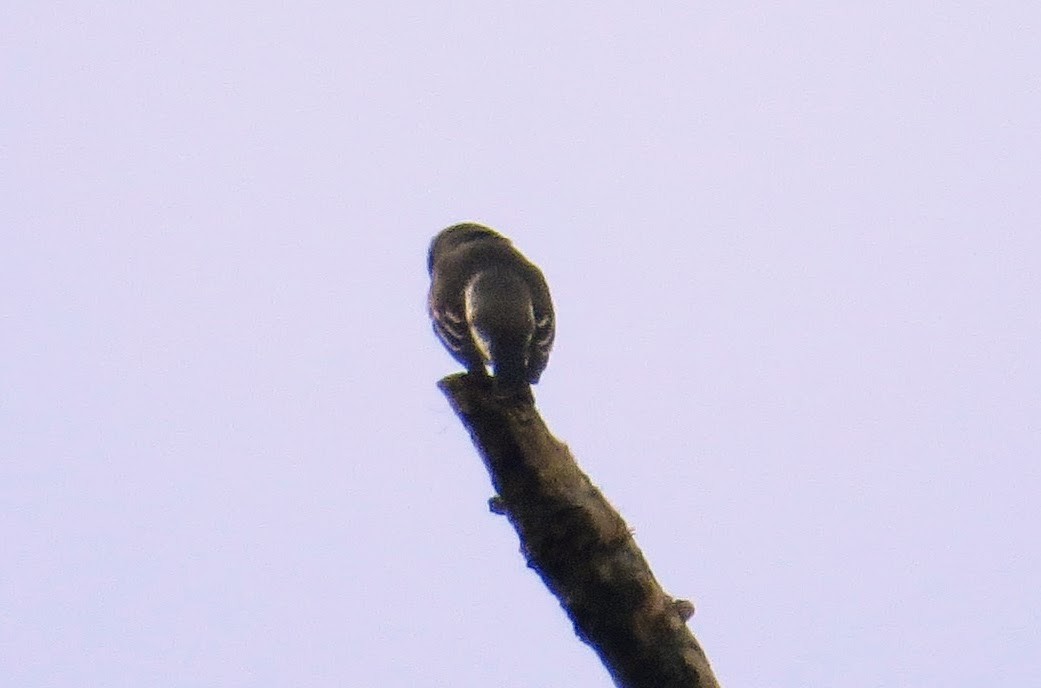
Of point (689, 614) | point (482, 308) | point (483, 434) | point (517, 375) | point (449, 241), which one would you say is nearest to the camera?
point (689, 614)

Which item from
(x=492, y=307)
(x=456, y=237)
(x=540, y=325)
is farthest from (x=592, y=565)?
(x=456, y=237)

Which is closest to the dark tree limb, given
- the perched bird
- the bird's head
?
the perched bird

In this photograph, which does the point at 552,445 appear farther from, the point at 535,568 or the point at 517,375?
the point at 517,375

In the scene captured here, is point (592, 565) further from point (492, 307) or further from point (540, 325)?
point (540, 325)

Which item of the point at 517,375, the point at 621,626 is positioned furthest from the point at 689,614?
the point at 517,375

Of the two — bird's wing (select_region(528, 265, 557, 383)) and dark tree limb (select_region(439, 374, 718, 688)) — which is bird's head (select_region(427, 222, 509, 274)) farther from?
dark tree limb (select_region(439, 374, 718, 688))
